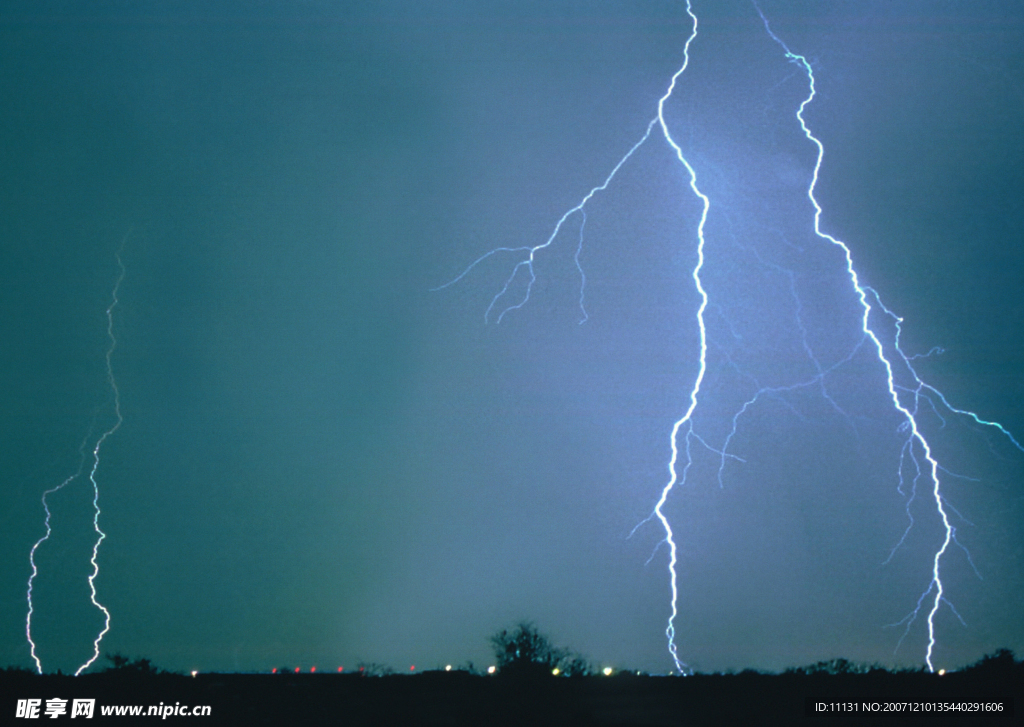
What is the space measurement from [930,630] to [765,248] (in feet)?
20.8

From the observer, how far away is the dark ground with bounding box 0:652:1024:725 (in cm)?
657

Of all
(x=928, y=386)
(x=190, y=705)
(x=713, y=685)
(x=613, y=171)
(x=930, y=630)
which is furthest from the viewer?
(x=613, y=171)

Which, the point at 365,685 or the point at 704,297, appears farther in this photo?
the point at 704,297

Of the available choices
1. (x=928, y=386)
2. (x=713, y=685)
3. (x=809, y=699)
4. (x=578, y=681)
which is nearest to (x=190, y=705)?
(x=578, y=681)

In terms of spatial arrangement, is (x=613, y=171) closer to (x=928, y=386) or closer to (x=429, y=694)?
(x=928, y=386)

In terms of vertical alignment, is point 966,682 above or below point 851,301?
below

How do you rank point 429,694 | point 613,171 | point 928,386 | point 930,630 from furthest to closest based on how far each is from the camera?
1. point 613,171
2. point 928,386
3. point 930,630
4. point 429,694

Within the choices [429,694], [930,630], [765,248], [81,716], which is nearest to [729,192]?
[765,248]

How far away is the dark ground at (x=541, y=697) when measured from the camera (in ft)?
21.6

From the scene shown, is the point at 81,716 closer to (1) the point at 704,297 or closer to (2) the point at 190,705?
(2) the point at 190,705

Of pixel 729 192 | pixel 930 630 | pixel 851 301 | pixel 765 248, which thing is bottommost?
pixel 930 630

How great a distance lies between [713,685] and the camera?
26.6 ft

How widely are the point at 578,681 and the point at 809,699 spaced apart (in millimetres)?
2554

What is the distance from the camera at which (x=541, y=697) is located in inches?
291
